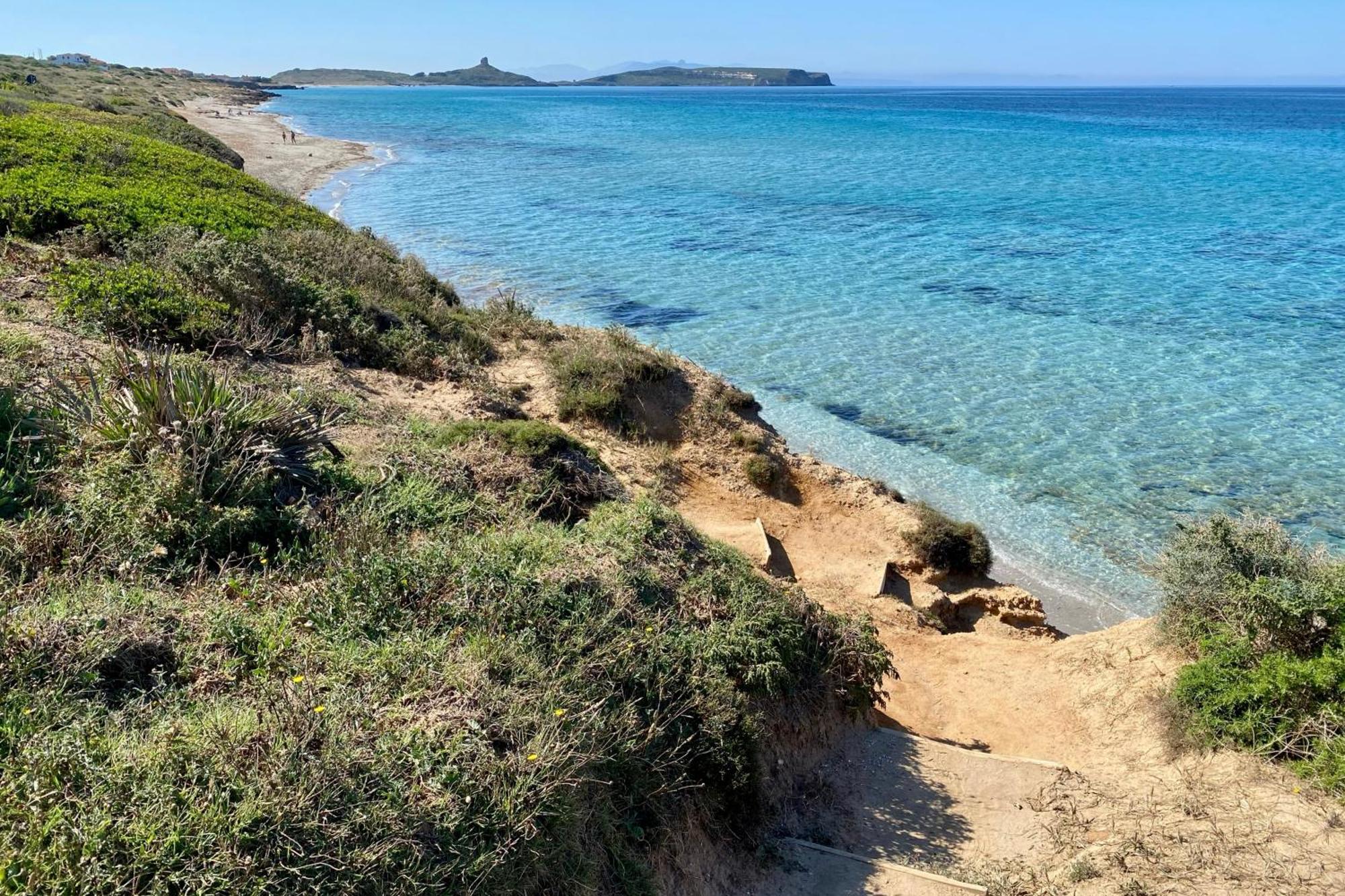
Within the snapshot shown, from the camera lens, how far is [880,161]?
55.0 m

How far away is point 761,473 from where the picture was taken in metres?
13.5

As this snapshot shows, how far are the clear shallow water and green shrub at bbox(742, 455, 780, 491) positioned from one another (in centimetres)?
181

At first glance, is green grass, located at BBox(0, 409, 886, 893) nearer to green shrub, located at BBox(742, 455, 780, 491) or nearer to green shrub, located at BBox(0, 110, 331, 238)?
green shrub, located at BBox(742, 455, 780, 491)

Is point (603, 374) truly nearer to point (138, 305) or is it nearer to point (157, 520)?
point (138, 305)

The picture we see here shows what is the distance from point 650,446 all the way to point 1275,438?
1106 centimetres

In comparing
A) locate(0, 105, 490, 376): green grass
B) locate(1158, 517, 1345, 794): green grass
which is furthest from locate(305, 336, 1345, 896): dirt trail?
locate(0, 105, 490, 376): green grass

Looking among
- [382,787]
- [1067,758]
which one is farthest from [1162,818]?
[382,787]

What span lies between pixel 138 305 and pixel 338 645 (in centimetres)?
765

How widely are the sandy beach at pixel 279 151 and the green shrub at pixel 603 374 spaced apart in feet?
83.9

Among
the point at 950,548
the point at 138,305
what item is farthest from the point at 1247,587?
the point at 138,305

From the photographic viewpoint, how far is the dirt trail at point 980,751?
5992 millimetres

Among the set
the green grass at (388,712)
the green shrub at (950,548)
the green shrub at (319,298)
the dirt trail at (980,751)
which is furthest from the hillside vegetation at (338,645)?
the green shrub at (950,548)

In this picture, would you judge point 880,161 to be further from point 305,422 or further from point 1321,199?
point 305,422

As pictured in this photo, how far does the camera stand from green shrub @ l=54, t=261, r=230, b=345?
10.4m
